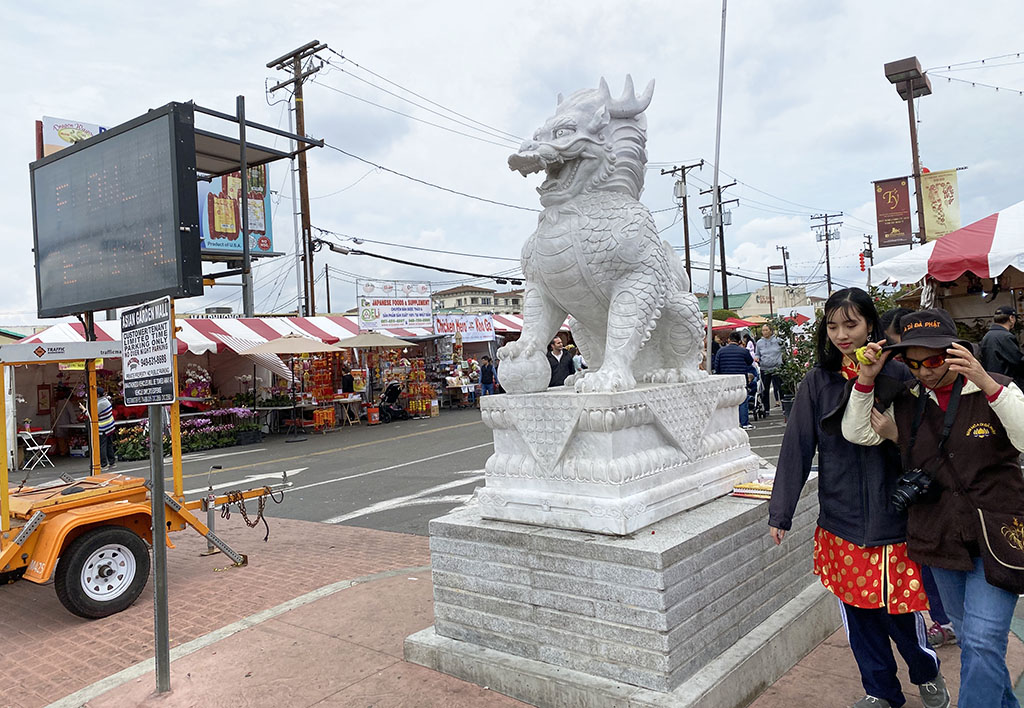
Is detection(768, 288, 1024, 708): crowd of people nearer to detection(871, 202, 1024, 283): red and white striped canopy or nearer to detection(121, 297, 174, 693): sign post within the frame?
detection(121, 297, 174, 693): sign post

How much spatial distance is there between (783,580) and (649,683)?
3.85 feet

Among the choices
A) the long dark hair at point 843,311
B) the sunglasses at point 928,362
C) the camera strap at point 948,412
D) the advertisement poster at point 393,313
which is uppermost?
Answer: the advertisement poster at point 393,313

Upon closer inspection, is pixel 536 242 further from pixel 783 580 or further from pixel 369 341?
pixel 369 341

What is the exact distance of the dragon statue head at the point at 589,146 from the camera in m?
3.20

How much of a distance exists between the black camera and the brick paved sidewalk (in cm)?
369

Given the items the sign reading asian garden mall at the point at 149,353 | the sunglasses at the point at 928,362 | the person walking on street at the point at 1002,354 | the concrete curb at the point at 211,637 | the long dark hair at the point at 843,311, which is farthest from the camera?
the person walking on street at the point at 1002,354

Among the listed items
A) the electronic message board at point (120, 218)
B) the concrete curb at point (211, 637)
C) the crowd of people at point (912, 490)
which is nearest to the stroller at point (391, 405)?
the concrete curb at point (211, 637)

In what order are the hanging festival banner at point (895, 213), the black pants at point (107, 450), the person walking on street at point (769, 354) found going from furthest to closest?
the hanging festival banner at point (895, 213)
the black pants at point (107, 450)
the person walking on street at point (769, 354)

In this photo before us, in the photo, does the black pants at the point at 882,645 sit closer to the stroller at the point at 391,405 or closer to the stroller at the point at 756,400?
the stroller at the point at 756,400

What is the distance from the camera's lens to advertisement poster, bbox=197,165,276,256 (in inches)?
716

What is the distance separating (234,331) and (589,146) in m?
14.5

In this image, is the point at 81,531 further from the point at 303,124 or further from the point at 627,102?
the point at 303,124

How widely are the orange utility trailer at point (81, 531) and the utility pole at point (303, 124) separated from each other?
14985 millimetres

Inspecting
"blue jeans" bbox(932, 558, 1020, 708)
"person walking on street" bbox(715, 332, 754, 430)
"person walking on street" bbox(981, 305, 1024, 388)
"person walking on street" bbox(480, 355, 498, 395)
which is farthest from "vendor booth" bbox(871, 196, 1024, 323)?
"person walking on street" bbox(480, 355, 498, 395)
